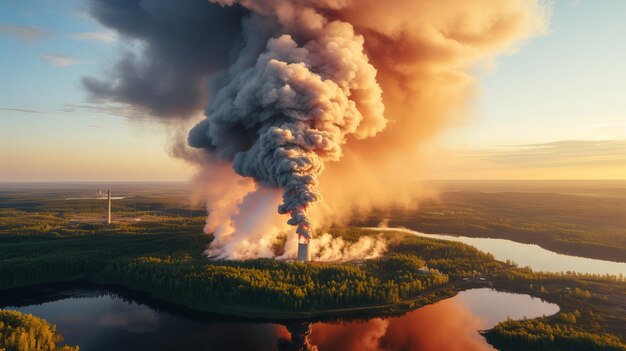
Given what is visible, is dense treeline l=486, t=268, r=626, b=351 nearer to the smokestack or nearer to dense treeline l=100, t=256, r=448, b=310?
dense treeline l=100, t=256, r=448, b=310

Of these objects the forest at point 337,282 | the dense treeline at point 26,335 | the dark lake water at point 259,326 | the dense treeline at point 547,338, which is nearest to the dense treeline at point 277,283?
the forest at point 337,282

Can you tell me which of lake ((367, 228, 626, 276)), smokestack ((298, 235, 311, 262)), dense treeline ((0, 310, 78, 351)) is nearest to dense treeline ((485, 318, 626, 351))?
smokestack ((298, 235, 311, 262))

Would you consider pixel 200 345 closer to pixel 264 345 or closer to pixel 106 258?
pixel 264 345

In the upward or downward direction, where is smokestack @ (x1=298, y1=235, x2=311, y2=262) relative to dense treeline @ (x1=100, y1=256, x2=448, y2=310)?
upward

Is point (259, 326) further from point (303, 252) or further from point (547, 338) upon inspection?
point (547, 338)

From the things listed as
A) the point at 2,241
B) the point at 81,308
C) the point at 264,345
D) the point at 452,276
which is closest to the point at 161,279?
the point at 81,308

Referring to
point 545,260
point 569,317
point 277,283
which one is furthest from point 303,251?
point 545,260
